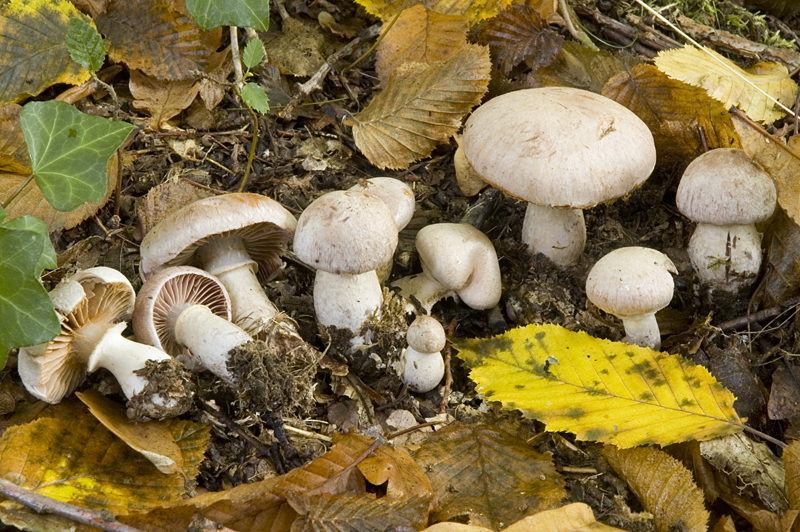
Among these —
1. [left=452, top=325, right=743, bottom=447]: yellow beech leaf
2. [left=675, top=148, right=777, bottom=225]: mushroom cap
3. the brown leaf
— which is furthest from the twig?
the brown leaf

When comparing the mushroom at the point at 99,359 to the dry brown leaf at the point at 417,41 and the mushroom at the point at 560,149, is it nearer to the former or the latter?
the mushroom at the point at 560,149

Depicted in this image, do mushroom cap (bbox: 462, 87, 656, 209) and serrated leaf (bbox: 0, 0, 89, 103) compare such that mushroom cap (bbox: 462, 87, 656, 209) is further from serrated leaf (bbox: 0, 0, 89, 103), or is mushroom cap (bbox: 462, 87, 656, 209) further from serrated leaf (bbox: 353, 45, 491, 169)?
serrated leaf (bbox: 0, 0, 89, 103)

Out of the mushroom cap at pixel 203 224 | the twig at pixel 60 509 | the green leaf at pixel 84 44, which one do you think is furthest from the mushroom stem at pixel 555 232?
the twig at pixel 60 509

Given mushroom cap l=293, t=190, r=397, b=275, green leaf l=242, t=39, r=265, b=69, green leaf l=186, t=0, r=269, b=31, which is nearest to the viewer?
mushroom cap l=293, t=190, r=397, b=275

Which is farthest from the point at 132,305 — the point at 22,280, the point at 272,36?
the point at 272,36

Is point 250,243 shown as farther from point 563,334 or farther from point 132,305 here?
point 563,334

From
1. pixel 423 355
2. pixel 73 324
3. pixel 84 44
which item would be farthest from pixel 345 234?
pixel 84 44

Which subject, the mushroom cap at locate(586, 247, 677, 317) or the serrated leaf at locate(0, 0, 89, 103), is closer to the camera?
the mushroom cap at locate(586, 247, 677, 317)
